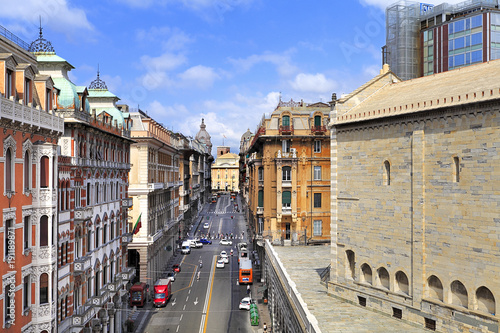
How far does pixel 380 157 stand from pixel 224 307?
97.1 ft

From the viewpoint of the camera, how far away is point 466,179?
25.5 metres

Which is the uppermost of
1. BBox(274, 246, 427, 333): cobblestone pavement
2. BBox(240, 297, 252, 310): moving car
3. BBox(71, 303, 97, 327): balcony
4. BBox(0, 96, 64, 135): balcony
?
BBox(0, 96, 64, 135): balcony

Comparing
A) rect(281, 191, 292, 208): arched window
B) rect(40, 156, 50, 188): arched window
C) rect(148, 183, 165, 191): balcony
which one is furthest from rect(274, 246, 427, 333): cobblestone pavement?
rect(148, 183, 165, 191): balcony

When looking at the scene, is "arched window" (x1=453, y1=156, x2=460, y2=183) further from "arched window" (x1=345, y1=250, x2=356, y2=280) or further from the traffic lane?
the traffic lane

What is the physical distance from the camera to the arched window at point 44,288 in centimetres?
2719

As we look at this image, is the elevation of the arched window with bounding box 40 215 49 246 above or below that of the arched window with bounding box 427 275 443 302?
above

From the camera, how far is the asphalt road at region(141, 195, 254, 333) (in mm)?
47719

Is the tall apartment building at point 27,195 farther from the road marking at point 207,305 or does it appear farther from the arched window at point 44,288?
the road marking at point 207,305

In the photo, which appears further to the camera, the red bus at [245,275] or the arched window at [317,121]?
the arched window at [317,121]

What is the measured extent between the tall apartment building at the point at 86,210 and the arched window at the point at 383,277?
1954 centimetres

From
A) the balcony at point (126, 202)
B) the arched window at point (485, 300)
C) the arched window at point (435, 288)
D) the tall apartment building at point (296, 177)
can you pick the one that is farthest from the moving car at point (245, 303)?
the arched window at point (485, 300)

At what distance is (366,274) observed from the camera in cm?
3253

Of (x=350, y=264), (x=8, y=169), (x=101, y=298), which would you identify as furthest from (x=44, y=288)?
(x=350, y=264)

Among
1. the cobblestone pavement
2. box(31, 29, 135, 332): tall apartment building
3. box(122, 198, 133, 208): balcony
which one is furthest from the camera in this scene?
box(122, 198, 133, 208): balcony
